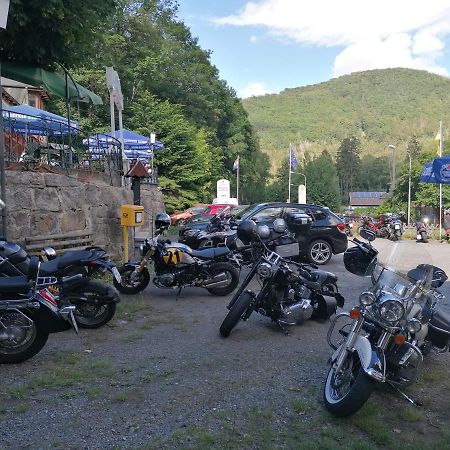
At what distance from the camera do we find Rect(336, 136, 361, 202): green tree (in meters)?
122

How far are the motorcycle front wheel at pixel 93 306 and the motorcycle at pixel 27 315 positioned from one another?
938 millimetres

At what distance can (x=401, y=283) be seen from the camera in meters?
4.01

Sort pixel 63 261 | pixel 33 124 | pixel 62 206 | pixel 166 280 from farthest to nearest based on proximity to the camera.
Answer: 1. pixel 33 124
2. pixel 62 206
3. pixel 166 280
4. pixel 63 261

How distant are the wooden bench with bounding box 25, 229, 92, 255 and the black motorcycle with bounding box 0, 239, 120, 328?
1.82m

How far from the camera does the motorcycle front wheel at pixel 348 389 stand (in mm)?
3572

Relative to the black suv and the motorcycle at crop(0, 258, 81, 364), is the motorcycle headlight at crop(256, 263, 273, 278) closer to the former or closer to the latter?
the motorcycle at crop(0, 258, 81, 364)

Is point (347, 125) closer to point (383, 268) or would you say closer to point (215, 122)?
point (215, 122)

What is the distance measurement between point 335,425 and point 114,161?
10259 mm

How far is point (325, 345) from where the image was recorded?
560 centimetres

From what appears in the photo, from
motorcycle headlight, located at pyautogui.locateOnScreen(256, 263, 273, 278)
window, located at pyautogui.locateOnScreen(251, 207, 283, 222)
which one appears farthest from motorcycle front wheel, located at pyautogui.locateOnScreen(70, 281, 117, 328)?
window, located at pyautogui.locateOnScreen(251, 207, 283, 222)

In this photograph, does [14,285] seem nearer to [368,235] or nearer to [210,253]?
[368,235]

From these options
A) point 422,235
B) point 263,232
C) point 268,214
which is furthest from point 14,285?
point 422,235

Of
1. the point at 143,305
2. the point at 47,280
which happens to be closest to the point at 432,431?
the point at 47,280

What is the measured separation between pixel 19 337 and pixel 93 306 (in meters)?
1.33
